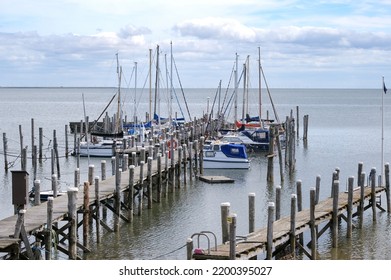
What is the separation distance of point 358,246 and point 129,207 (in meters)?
7.98

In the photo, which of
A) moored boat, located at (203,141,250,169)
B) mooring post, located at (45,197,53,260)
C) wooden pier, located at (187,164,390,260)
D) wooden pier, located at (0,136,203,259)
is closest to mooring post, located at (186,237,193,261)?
wooden pier, located at (187,164,390,260)

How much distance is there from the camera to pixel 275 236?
67.4ft

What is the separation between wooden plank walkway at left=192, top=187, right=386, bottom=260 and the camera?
18359mm

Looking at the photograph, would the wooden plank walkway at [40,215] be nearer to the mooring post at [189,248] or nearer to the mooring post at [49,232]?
the mooring post at [49,232]

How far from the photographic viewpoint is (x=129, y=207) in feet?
89.5

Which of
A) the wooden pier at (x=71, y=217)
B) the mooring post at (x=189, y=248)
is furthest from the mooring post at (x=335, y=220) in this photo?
the wooden pier at (x=71, y=217)

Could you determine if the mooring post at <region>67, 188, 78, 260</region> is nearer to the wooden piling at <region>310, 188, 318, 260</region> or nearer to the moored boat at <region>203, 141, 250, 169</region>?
the wooden piling at <region>310, 188, 318, 260</region>

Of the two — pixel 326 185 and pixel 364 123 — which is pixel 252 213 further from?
pixel 364 123

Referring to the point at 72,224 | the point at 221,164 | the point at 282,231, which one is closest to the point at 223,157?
the point at 221,164

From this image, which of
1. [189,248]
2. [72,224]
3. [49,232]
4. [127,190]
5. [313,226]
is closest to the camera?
[189,248]

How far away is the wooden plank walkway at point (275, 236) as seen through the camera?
18.4 m

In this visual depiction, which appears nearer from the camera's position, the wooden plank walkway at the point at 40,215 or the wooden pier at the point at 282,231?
the wooden pier at the point at 282,231

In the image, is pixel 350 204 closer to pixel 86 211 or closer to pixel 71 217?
pixel 86 211
